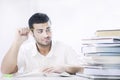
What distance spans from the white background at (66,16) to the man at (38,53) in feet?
0.12

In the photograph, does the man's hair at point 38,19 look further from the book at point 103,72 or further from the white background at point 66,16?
the book at point 103,72

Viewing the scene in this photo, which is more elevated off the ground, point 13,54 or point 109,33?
point 109,33

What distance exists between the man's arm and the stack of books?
1.34 feet

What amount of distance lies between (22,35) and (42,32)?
115 millimetres

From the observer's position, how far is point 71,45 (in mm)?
1461

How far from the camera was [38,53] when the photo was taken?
1489 millimetres

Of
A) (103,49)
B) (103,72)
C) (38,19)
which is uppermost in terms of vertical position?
(38,19)

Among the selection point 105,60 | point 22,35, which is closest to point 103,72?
point 105,60

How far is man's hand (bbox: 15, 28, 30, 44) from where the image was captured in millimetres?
1455

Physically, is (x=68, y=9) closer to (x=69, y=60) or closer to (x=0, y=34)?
(x=69, y=60)

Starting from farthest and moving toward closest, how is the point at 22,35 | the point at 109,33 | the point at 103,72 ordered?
the point at 22,35, the point at 109,33, the point at 103,72

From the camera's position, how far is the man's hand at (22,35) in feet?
4.77

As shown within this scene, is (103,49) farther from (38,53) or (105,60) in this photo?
(38,53)

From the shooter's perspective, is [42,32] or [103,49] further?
[42,32]
